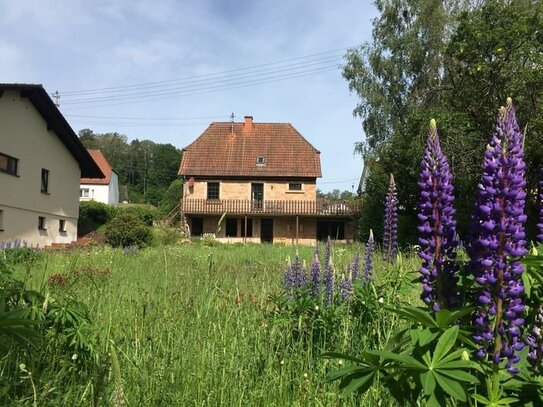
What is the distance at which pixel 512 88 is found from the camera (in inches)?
711

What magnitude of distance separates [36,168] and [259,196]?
1797 cm

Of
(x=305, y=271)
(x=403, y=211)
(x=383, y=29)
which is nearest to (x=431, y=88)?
(x=383, y=29)

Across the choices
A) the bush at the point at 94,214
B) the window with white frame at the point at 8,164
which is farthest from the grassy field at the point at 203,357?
the bush at the point at 94,214

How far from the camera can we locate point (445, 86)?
80.3ft

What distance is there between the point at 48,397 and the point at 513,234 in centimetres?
248

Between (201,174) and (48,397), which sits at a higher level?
(201,174)

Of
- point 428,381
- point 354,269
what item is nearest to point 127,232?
point 354,269

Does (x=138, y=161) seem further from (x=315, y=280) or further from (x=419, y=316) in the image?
(x=419, y=316)

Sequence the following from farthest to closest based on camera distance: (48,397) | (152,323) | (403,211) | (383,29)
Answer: (383,29)
(403,211)
(152,323)
(48,397)

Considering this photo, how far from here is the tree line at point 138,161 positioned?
103812 millimetres

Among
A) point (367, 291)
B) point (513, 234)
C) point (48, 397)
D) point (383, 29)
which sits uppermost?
point (383, 29)

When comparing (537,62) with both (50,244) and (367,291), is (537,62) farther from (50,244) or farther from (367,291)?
(50,244)

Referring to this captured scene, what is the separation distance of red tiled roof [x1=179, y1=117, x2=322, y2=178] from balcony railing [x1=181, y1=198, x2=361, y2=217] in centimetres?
216

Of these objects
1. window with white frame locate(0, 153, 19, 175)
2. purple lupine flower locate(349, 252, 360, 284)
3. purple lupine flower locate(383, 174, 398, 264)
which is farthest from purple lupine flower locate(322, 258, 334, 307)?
window with white frame locate(0, 153, 19, 175)
